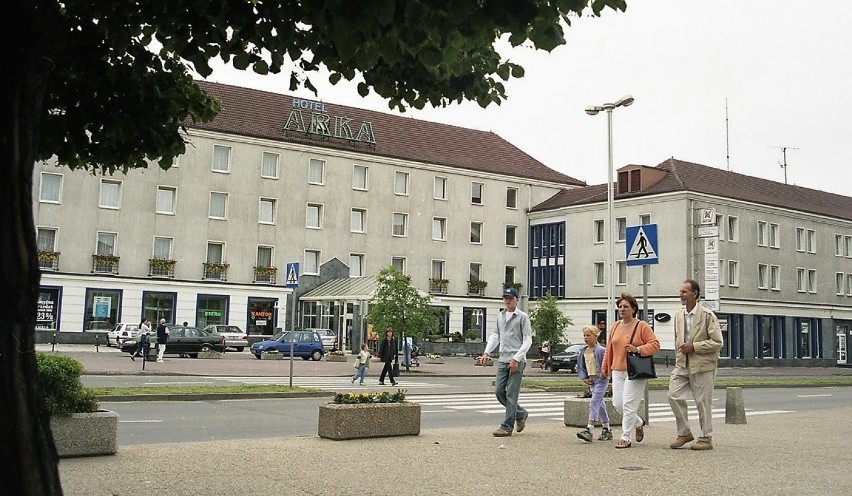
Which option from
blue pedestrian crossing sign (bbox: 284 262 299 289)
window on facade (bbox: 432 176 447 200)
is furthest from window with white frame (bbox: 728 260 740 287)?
blue pedestrian crossing sign (bbox: 284 262 299 289)

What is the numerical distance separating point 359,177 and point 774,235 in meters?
29.3

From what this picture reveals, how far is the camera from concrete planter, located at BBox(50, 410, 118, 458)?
29.1 feet

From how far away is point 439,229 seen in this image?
6375 centimetres

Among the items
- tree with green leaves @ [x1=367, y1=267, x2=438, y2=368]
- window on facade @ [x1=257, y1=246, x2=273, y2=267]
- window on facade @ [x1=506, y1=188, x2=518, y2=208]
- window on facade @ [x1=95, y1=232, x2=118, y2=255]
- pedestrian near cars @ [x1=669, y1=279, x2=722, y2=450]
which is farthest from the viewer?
window on facade @ [x1=506, y1=188, x2=518, y2=208]

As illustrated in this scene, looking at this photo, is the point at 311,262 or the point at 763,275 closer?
the point at 311,262

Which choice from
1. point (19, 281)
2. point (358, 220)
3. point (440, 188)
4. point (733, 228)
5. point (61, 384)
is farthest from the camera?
point (440, 188)

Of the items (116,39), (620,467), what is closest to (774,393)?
(620,467)

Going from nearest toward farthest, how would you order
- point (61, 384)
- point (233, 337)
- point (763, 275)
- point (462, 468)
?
point (462, 468), point (61, 384), point (233, 337), point (763, 275)

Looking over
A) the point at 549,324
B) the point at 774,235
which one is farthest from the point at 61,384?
the point at 774,235

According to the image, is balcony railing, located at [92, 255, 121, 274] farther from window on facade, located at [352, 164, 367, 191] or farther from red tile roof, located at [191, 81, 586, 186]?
window on facade, located at [352, 164, 367, 191]

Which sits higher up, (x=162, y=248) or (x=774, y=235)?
(x=774, y=235)

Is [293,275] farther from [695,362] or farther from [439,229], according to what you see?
[439,229]

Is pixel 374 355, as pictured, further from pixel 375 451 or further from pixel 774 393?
pixel 375 451

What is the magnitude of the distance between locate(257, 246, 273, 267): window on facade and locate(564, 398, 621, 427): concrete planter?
148ft
